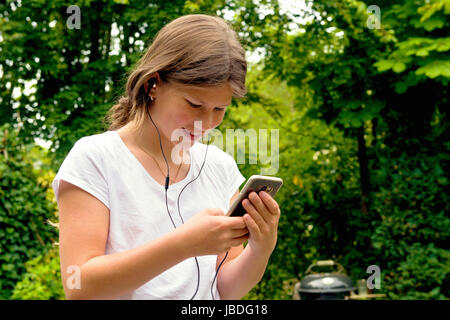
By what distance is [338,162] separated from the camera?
618 centimetres

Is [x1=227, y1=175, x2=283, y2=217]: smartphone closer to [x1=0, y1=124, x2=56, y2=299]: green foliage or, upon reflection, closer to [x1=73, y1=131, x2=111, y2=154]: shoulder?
[x1=73, y1=131, x2=111, y2=154]: shoulder

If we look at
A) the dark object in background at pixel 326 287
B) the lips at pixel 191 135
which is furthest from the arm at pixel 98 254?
the dark object in background at pixel 326 287

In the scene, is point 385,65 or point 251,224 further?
point 385,65

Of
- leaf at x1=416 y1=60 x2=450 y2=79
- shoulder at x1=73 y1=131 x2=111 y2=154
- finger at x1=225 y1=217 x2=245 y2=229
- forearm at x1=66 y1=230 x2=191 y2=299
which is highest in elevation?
leaf at x1=416 y1=60 x2=450 y2=79

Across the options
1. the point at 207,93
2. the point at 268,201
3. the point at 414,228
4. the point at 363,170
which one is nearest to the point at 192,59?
the point at 207,93

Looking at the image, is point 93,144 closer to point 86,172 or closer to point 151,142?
point 86,172

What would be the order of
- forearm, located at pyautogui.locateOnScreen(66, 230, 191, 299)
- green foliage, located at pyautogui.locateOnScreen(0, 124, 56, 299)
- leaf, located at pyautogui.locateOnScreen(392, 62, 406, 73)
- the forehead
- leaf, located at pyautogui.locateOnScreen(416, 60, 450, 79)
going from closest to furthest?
forearm, located at pyautogui.locateOnScreen(66, 230, 191, 299) → the forehead → leaf, located at pyautogui.locateOnScreen(416, 60, 450, 79) → leaf, located at pyautogui.locateOnScreen(392, 62, 406, 73) → green foliage, located at pyautogui.locateOnScreen(0, 124, 56, 299)

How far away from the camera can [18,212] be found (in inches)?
201

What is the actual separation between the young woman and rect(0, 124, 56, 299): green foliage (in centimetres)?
381

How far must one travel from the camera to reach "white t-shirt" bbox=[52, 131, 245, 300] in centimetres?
131

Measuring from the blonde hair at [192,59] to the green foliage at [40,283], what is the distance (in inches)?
138

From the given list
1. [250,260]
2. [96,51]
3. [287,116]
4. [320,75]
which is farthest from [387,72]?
[250,260]

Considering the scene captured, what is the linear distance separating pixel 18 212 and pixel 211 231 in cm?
440

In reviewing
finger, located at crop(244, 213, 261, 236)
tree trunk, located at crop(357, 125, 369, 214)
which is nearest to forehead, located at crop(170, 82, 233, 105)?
finger, located at crop(244, 213, 261, 236)
